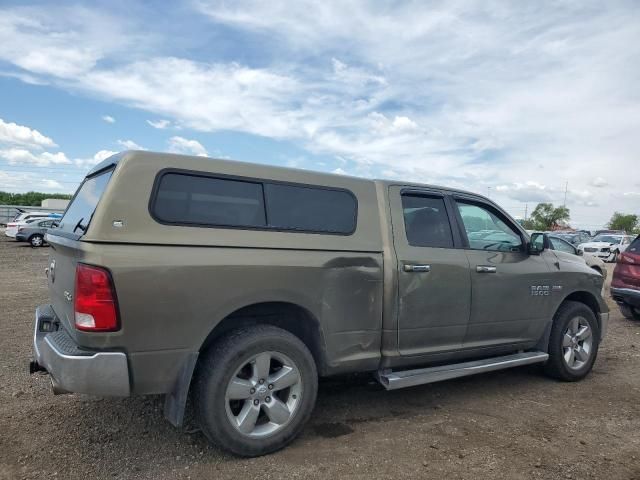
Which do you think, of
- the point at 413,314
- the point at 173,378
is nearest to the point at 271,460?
the point at 173,378

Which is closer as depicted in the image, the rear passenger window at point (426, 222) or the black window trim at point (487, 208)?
the rear passenger window at point (426, 222)

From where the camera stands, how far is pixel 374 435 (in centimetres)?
371

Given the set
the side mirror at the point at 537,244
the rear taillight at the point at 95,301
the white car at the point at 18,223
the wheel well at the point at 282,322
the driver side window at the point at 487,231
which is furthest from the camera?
the white car at the point at 18,223

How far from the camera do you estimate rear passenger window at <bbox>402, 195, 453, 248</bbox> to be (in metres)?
4.14

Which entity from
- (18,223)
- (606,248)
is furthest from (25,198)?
(606,248)

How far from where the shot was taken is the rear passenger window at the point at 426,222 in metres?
4.14

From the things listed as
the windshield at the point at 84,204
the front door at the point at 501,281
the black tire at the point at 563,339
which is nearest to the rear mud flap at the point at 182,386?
the windshield at the point at 84,204

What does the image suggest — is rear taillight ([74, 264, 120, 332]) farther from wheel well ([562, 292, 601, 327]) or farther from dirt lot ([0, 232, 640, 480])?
wheel well ([562, 292, 601, 327])

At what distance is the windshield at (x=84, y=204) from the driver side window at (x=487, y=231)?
3037 millimetres

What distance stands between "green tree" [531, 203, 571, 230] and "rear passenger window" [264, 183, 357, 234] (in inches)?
3622

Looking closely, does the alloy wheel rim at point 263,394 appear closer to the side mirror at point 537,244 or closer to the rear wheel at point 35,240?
the side mirror at point 537,244

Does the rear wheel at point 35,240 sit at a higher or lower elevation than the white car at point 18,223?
lower

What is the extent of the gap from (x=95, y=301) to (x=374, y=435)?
2.22 meters

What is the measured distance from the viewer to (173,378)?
120 inches
